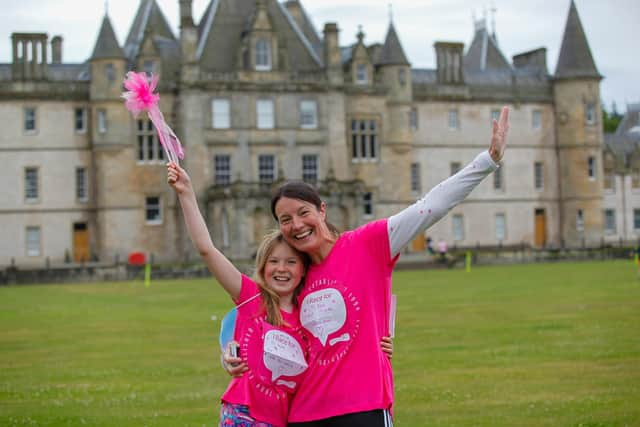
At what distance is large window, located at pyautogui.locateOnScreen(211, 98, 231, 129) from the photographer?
57.6 meters

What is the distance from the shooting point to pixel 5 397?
551 inches

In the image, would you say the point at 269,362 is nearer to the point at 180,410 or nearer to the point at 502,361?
the point at 180,410

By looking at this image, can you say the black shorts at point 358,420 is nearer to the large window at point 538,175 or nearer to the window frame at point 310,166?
the window frame at point 310,166

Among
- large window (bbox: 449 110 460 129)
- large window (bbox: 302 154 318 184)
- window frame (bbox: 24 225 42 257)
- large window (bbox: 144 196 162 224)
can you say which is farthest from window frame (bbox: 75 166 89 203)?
large window (bbox: 449 110 460 129)

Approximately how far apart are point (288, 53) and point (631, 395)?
159 feet

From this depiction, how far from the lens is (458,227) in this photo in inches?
2611

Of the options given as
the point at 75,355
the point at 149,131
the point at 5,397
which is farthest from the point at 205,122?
the point at 5,397

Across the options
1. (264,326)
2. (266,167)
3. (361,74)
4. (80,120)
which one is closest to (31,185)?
(80,120)

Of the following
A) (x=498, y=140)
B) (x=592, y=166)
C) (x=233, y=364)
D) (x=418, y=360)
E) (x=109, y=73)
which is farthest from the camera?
(x=592, y=166)

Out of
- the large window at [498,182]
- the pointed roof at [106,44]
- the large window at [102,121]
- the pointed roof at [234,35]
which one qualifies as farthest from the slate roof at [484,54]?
the large window at [102,121]

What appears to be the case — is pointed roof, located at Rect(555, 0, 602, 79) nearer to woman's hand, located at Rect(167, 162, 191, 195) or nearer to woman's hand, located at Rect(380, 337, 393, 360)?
woman's hand, located at Rect(380, 337, 393, 360)

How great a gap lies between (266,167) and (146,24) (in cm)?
1196

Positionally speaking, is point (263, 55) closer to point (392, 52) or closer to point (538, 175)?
point (392, 52)

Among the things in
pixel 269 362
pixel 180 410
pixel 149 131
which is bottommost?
pixel 180 410
